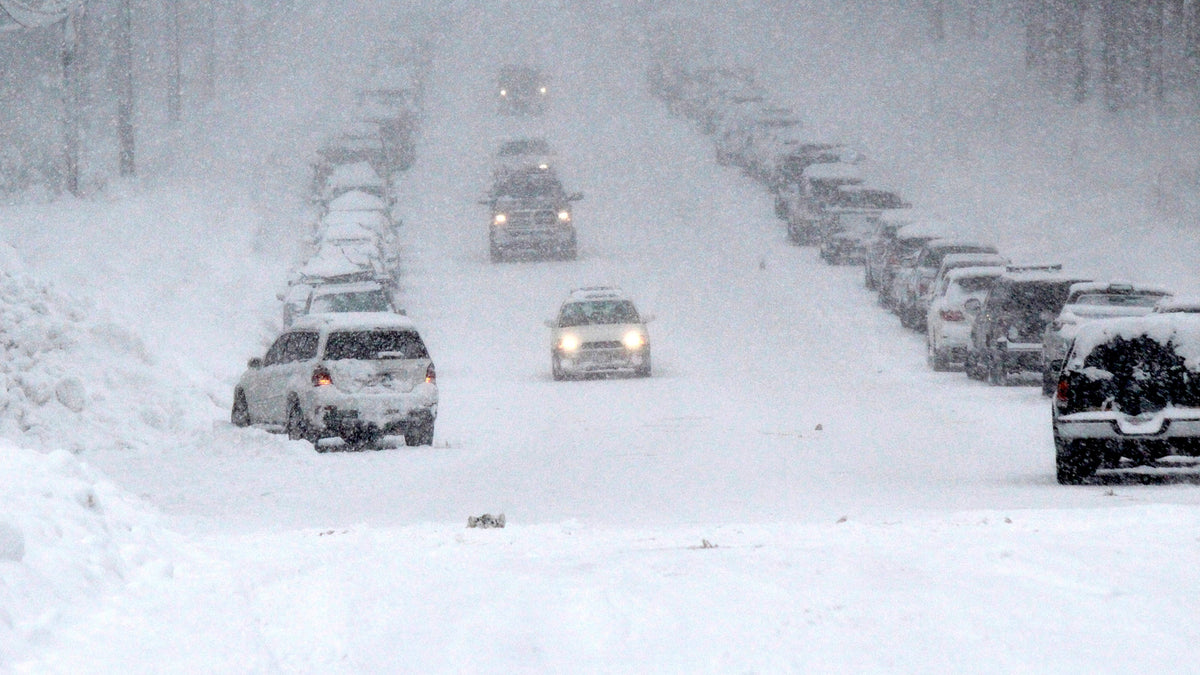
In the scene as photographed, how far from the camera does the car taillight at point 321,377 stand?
67.3 feet

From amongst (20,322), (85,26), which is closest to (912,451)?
(20,322)

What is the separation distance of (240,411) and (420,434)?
120 inches

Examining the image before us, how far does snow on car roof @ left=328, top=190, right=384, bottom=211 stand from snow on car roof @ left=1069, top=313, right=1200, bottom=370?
30.0 meters

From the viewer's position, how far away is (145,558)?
318 inches

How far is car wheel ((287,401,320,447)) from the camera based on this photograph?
20.7 m

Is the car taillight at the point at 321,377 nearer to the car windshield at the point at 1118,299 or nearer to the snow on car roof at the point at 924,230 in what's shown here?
the car windshield at the point at 1118,299

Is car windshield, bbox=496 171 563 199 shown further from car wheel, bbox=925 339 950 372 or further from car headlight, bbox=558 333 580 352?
car wheel, bbox=925 339 950 372

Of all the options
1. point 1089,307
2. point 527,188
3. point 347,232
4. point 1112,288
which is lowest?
point 1089,307

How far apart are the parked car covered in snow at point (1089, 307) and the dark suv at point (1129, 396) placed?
7984 millimetres

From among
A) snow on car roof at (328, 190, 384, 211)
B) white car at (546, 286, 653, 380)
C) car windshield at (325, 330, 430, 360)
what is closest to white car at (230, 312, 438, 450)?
car windshield at (325, 330, 430, 360)

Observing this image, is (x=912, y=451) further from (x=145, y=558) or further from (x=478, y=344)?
(x=478, y=344)

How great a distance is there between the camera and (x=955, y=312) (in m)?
28.6

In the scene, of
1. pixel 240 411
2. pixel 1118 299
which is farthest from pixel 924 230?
pixel 240 411

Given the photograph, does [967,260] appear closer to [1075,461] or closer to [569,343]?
[569,343]
